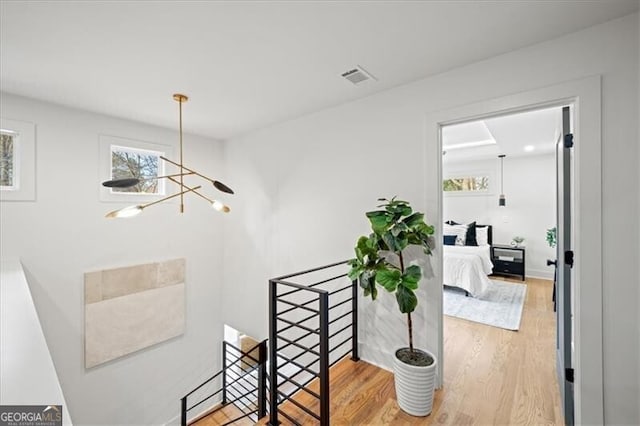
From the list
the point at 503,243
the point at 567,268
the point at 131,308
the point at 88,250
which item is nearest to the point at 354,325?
the point at 567,268

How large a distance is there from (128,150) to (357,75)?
3.01 metres

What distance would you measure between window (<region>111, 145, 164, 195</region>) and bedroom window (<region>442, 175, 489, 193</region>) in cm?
646

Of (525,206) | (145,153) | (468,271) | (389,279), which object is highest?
(145,153)

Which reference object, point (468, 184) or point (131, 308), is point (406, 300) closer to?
point (131, 308)

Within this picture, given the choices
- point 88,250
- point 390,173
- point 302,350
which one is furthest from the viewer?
point 302,350

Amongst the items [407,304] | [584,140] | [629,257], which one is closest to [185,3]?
[407,304]

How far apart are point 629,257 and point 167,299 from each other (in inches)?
175

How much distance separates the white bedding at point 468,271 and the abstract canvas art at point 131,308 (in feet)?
13.8

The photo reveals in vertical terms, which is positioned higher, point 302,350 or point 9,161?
point 9,161

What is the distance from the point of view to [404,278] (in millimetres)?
1970

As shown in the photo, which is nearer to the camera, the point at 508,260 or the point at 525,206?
the point at 508,260

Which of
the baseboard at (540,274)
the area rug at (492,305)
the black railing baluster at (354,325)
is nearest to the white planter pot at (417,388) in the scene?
the black railing baluster at (354,325)

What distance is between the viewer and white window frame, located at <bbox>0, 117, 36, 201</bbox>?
8.80 feet

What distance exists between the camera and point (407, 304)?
75.3 inches
